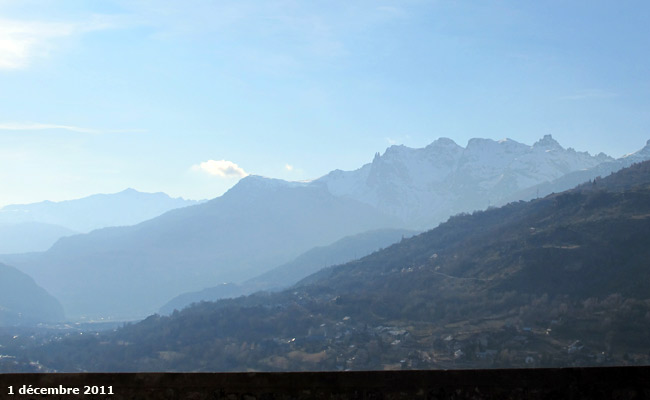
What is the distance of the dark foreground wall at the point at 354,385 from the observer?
27.1 ft

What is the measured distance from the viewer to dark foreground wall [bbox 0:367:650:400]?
325 inches

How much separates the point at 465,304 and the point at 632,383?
146 m

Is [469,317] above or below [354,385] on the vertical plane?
below

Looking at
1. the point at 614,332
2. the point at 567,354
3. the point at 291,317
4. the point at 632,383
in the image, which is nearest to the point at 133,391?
the point at 632,383

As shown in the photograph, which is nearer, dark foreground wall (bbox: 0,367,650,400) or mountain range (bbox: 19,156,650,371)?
dark foreground wall (bbox: 0,367,650,400)

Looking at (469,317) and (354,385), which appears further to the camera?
(469,317)

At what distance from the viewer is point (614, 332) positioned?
4491 inches

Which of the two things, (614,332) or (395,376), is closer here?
(395,376)

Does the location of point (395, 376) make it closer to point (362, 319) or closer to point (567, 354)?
point (567, 354)

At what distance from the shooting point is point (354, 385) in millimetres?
8305

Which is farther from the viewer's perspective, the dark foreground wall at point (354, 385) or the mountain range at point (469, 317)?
the mountain range at point (469, 317)

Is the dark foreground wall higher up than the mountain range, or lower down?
higher up

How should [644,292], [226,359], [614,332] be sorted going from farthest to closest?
1. [226,359]
2. [644,292]
3. [614,332]

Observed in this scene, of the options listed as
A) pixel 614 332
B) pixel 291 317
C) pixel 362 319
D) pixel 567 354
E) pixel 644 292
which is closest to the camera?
pixel 567 354
